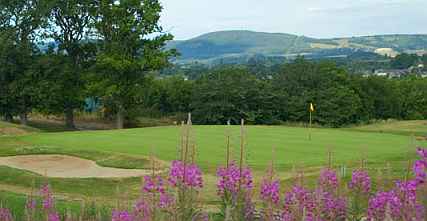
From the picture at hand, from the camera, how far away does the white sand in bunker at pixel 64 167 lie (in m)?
19.2

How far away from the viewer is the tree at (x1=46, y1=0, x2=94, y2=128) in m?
44.5

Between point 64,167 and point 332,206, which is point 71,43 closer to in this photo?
point 64,167

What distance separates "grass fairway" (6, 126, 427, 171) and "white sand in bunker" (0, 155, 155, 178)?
1148 mm

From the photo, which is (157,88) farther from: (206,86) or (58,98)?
Result: (58,98)

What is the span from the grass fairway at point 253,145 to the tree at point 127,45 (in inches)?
482

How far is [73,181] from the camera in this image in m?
17.5

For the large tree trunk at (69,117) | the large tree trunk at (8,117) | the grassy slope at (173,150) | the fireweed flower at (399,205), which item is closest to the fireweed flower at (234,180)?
the fireweed flower at (399,205)

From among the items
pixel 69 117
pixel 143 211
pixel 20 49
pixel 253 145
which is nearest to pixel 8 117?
pixel 69 117

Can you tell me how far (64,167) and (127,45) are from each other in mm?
23300

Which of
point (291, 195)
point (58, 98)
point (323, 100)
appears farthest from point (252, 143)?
point (323, 100)

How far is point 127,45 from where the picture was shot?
4319cm

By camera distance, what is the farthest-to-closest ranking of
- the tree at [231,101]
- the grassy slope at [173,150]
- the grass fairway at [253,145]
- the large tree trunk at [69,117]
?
the tree at [231,101]
the large tree trunk at [69,117]
the grass fairway at [253,145]
the grassy slope at [173,150]

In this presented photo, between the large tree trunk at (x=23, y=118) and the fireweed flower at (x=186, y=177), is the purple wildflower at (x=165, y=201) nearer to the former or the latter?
the fireweed flower at (x=186, y=177)

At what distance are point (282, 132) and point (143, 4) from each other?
17.8 meters
